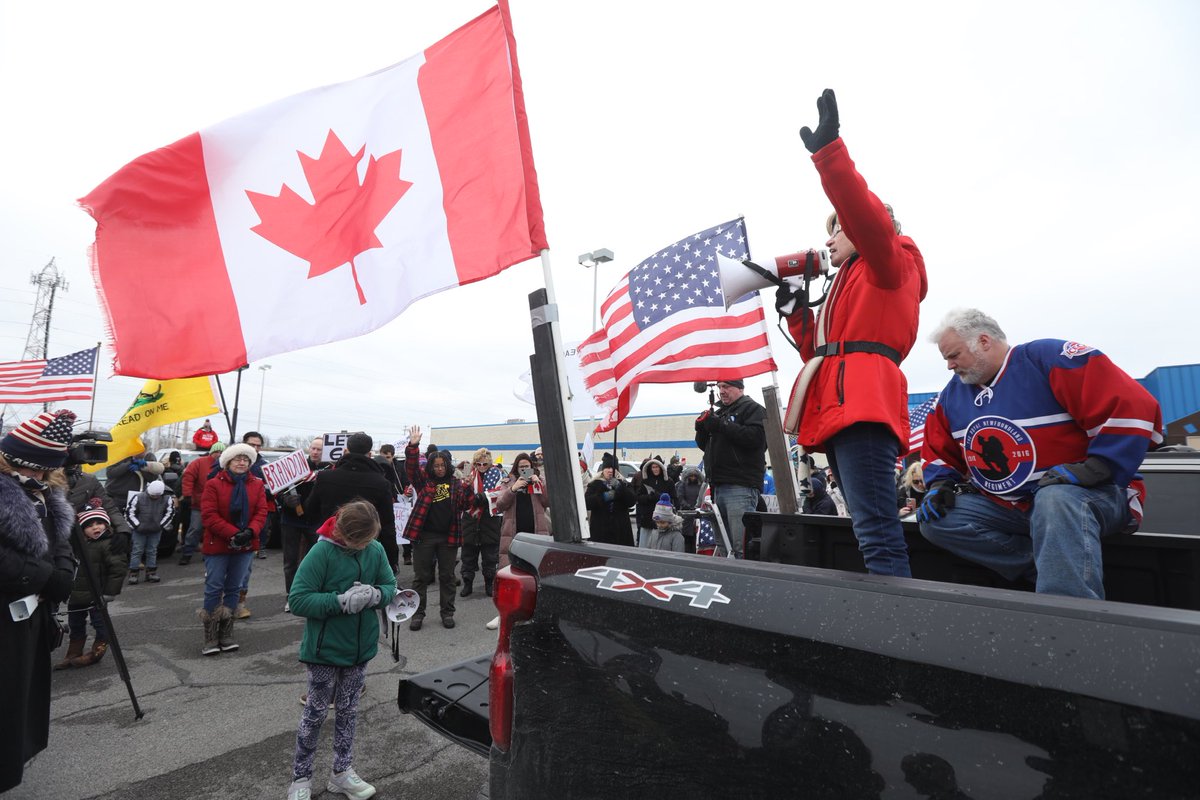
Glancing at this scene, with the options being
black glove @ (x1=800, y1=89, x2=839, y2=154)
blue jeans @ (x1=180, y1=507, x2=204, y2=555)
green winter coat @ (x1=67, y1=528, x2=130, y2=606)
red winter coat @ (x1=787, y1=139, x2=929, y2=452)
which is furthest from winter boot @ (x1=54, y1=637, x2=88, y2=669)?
black glove @ (x1=800, y1=89, x2=839, y2=154)

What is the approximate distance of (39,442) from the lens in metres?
3.33

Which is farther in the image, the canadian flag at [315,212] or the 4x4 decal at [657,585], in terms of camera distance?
the canadian flag at [315,212]

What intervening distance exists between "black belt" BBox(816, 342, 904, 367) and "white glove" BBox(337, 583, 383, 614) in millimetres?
2806

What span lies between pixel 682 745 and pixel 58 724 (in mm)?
4984

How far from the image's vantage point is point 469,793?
10.7 ft

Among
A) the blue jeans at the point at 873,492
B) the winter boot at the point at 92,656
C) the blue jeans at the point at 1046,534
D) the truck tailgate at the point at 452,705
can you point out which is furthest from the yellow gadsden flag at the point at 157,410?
the blue jeans at the point at 1046,534

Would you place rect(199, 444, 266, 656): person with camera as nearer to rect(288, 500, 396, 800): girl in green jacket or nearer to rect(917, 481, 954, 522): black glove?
rect(288, 500, 396, 800): girl in green jacket

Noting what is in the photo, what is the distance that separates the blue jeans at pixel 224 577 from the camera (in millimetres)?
5695

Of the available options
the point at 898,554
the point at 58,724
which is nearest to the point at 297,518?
the point at 58,724

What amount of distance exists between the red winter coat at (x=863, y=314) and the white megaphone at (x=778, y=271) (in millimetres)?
197

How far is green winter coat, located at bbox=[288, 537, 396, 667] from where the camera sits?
3389 mm

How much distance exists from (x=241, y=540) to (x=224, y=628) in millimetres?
842

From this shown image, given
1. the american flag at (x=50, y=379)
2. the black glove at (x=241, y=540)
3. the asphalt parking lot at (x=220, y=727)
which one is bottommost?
the asphalt parking lot at (x=220, y=727)

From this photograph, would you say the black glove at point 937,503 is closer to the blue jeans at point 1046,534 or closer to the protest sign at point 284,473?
the blue jeans at point 1046,534
